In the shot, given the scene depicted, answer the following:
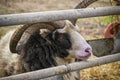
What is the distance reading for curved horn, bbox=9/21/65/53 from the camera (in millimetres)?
3577

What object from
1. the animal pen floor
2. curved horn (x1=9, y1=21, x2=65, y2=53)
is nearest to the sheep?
curved horn (x1=9, y1=21, x2=65, y2=53)

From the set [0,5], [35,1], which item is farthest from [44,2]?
[0,5]

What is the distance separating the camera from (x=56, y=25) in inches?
145

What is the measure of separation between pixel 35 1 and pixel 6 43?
6.68 meters

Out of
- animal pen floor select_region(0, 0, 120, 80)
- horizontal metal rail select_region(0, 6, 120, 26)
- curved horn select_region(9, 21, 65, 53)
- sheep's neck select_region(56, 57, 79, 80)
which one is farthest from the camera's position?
animal pen floor select_region(0, 0, 120, 80)

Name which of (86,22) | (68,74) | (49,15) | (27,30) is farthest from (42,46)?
(86,22)

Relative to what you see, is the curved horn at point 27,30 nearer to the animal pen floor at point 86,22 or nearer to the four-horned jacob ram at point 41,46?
the four-horned jacob ram at point 41,46

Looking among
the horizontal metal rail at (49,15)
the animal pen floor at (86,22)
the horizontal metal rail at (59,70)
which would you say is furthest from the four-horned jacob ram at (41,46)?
the animal pen floor at (86,22)

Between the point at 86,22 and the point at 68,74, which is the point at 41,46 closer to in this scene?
the point at 68,74

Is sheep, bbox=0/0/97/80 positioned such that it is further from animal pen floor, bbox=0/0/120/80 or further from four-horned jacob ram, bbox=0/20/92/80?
animal pen floor, bbox=0/0/120/80

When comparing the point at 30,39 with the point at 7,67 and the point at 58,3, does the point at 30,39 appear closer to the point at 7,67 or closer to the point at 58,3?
the point at 7,67

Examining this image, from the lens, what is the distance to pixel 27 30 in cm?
367

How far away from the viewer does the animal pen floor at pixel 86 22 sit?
5.27 metres

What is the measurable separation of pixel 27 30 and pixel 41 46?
28cm
